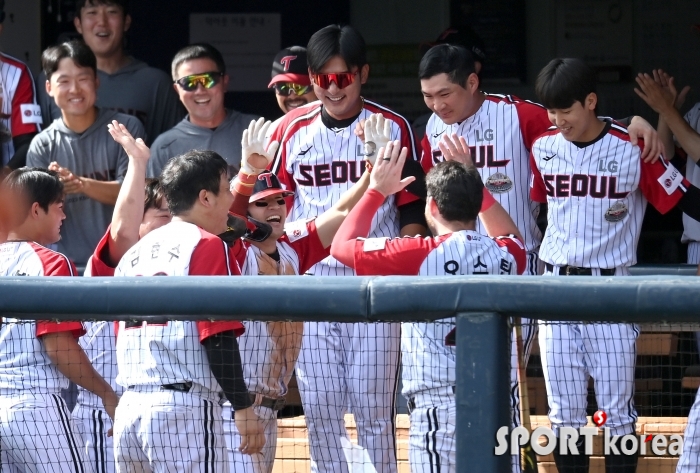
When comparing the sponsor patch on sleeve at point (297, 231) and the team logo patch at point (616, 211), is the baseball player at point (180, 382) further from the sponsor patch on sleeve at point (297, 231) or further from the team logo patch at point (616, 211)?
the team logo patch at point (616, 211)

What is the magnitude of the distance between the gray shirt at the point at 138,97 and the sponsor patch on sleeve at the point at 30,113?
12 cm

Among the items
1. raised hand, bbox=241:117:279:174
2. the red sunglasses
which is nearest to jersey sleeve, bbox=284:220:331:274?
raised hand, bbox=241:117:279:174

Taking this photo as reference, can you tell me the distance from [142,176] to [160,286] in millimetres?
1015

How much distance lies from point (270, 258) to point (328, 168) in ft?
1.52

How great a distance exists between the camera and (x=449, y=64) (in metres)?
3.55

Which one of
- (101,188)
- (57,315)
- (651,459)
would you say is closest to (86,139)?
(101,188)

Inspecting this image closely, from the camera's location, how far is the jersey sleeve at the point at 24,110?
4477 mm

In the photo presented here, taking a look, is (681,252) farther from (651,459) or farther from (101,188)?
(101,188)

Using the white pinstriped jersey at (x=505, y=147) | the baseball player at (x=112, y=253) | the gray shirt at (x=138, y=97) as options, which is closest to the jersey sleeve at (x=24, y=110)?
the gray shirt at (x=138, y=97)

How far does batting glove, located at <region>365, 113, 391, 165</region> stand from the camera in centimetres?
329

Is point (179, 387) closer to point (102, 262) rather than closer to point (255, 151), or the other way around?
point (102, 262)

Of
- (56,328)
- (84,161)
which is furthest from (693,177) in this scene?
(56,328)

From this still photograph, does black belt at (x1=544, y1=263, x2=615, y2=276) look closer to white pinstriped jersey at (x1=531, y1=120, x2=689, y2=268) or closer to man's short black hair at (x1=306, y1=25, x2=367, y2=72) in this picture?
white pinstriped jersey at (x1=531, y1=120, x2=689, y2=268)

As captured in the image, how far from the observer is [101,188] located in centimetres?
414
